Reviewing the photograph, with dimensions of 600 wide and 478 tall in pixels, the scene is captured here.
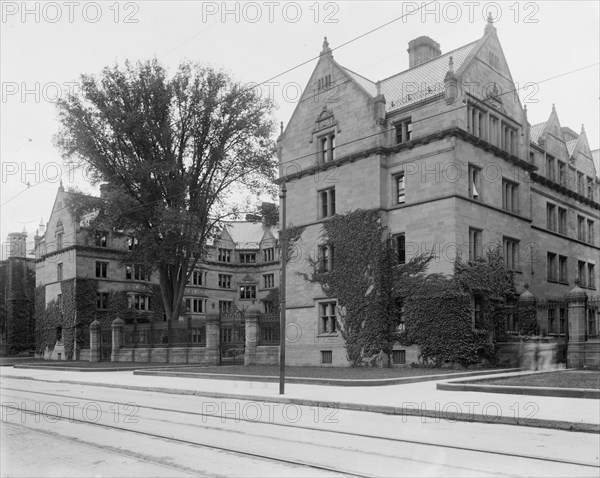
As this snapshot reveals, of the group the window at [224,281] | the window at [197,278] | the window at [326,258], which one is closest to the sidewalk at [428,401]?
the window at [326,258]

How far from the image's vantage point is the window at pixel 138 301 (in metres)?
57.3

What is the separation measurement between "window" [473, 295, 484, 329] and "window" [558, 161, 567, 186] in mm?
15050

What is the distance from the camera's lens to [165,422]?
12.8m

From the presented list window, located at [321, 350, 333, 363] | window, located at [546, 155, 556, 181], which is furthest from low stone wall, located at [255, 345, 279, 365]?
window, located at [546, 155, 556, 181]

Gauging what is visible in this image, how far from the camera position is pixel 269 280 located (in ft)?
235

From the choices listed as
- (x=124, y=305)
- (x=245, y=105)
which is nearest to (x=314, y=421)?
(x=245, y=105)

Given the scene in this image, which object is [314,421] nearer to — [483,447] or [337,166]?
[483,447]

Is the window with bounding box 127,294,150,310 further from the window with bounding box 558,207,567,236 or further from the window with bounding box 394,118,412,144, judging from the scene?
the window with bounding box 558,207,567,236

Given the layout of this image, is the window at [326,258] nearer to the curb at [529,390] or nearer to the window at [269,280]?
the curb at [529,390]

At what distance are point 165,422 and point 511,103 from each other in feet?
94.1

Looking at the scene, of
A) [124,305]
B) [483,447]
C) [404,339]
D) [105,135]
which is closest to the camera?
[483,447]

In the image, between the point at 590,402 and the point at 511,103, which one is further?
the point at 511,103

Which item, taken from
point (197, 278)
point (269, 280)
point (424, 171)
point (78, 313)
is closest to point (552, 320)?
point (424, 171)

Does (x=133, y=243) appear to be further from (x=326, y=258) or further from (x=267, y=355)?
(x=326, y=258)
